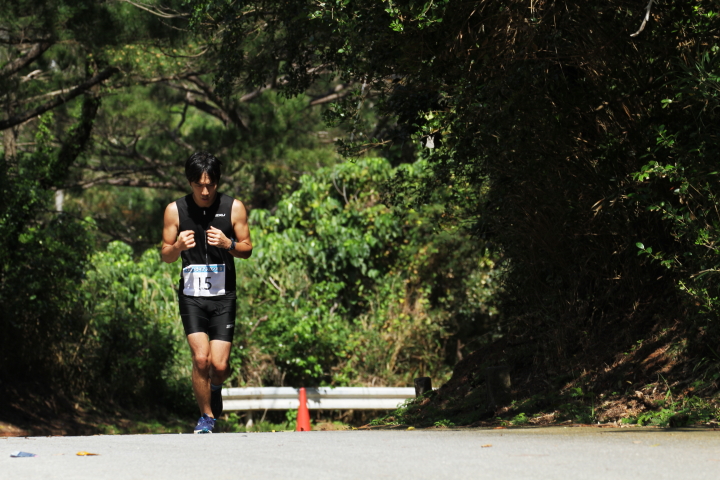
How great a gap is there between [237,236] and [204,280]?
1.37 feet

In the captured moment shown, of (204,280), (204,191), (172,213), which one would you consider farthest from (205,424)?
(204,191)

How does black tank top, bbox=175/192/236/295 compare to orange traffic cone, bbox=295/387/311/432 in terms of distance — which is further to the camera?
orange traffic cone, bbox=295/387/311/432

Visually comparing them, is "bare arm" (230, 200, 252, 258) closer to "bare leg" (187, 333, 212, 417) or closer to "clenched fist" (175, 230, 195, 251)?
"clenched fist" (175, 230, 195, 251)

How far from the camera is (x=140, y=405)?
14492 millimetres

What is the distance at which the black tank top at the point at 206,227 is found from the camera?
6594 mm

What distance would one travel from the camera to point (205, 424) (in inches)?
257

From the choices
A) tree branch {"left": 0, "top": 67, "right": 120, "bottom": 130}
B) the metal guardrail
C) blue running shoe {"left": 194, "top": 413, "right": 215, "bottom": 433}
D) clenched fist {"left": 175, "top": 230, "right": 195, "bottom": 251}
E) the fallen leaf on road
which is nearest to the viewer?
the fallen leaf on road

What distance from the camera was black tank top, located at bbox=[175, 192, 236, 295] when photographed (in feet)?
21.6

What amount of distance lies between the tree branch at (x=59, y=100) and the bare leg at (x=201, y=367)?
816 centimetres

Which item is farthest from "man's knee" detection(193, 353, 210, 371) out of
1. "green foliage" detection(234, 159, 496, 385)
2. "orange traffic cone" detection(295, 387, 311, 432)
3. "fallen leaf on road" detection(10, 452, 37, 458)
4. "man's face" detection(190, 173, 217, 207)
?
"green foliage" detection(234, 159, 496, 385)

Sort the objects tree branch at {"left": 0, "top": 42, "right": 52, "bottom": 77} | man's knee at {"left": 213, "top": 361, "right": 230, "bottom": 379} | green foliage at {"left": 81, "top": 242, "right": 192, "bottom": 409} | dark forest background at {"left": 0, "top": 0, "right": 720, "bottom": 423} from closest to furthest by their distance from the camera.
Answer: dark forest background at {"left": 0, "top": 0, "right": 720, "bottom": 423}, man's knee at {"left": 213, "top": 361, "right": 230, "bottom": 379}, tree branch at {"left": 0, "top": 42, "right": 52, "bottom": 77}, green foliage at {"left": 81, "top": 242, "right": 192, "bottom": 409}

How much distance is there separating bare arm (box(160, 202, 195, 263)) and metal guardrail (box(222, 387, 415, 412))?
8128mm

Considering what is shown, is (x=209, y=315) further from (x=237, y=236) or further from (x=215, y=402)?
(x=215, y=402)

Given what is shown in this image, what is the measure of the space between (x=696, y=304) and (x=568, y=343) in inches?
76.1
